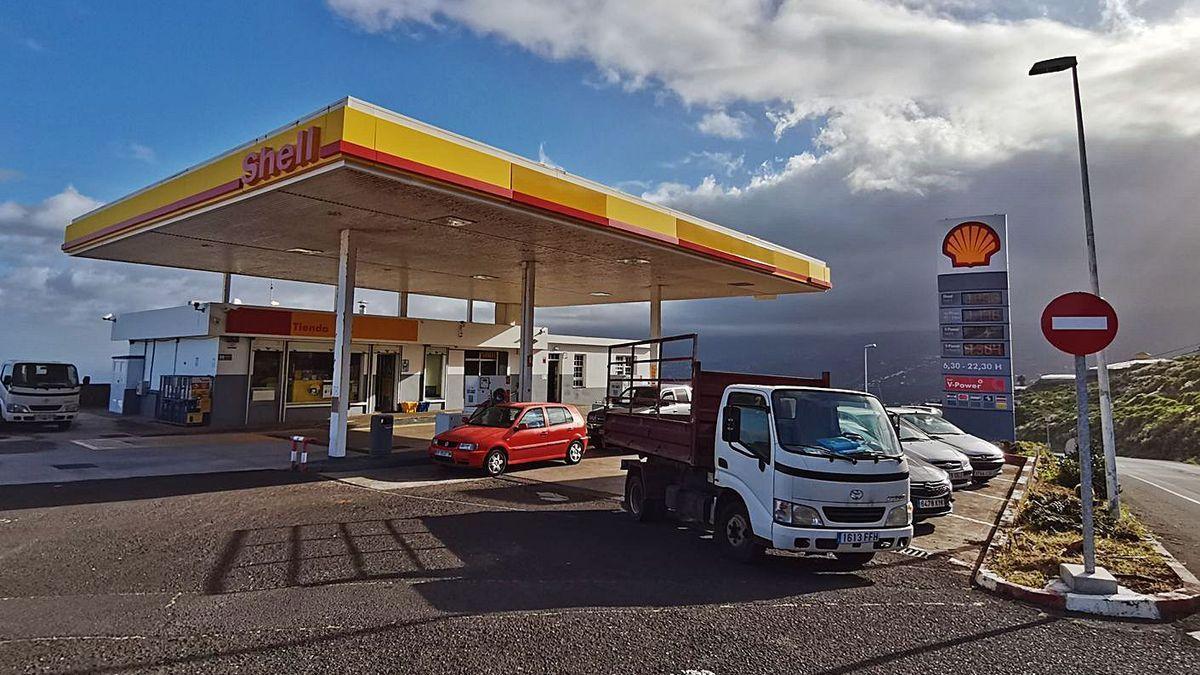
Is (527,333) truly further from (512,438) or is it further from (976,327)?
(976,327)

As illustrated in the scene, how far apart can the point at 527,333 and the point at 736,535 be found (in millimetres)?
12101

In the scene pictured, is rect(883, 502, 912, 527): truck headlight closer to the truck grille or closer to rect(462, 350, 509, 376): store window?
the truck grille

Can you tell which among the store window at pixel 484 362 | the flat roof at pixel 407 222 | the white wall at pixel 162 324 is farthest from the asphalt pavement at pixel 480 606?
the store window at pixel 484 362

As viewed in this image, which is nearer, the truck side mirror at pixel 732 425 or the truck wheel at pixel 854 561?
the truck wheel at pixel 854 561

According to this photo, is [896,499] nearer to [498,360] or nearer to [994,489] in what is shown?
[994,489]

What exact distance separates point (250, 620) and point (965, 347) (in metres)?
20.4

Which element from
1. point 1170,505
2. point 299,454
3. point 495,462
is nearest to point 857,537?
point 495,462

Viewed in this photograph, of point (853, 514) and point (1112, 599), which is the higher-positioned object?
point (853, 514)

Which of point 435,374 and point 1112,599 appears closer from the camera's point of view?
point 1112,599

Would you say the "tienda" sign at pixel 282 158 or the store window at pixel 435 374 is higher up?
the "tienda" sign at pixel 282 158

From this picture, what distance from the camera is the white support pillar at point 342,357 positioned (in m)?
14.8

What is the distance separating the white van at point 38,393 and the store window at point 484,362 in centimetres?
1340

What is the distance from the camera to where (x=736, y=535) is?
24.8 feet

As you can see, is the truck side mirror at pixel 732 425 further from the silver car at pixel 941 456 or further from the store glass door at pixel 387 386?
the store glass door at pixel 387 386
